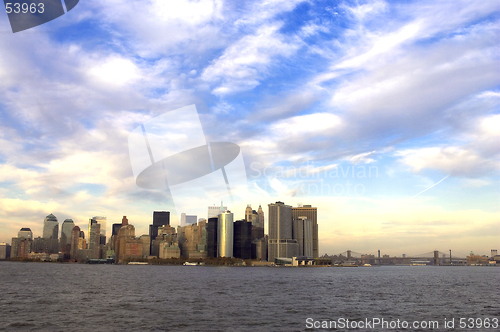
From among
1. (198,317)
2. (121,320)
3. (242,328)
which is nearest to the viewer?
(242,328)

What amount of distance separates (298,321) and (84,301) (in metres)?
35.5

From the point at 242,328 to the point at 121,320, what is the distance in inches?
564

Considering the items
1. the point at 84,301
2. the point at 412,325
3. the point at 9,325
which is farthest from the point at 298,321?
the point at 84,301

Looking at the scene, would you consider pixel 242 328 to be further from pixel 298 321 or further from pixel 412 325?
pixel 412 325

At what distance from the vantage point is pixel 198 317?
161 feet

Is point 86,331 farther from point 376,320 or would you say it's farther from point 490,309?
point 490,309

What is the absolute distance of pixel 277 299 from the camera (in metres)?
70.6

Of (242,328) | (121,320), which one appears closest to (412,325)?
(242,328)

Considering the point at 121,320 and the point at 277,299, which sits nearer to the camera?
the point at 121,320

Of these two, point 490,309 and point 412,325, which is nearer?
point 412,325

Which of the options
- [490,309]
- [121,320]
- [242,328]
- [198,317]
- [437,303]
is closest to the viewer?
[242,328]

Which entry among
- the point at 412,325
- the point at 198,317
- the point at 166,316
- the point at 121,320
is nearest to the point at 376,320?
the point at 412,325

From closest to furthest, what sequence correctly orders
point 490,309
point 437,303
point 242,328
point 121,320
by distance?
point 242,328 → point 121,320 → point 490,309 → point 437,303

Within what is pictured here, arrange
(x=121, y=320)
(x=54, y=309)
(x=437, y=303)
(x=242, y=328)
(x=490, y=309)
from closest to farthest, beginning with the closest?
(x=242, y=328) < (x=121, y=320) < (x=54, y=309) < (x=490, y=309) < (x=437, y=303)
